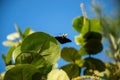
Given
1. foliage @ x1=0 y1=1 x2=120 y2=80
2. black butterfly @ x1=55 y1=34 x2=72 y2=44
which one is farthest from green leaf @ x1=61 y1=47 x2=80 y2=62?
black butterfly @ x1=55 y1=34 x2=72 y2=44

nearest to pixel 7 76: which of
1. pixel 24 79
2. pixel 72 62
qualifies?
pixel 24 79

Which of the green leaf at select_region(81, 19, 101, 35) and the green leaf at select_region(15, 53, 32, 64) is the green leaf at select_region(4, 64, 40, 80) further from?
the green leaf at select_region(81, 19, 101, 35)

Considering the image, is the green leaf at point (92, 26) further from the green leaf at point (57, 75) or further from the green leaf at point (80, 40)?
the green leaf at point (57, 75)

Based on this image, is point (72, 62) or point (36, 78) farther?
point (72, 62)

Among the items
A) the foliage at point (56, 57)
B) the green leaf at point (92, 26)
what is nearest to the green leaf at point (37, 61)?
the foliage at point (56, 57)

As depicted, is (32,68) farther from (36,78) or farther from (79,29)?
(79,29)

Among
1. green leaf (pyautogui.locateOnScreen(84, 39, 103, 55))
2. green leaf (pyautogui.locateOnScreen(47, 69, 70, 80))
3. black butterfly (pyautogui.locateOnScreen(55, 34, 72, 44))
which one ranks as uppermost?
black butterfly (pyautogui.locateOnScreen(55, 34, 72, 44))
